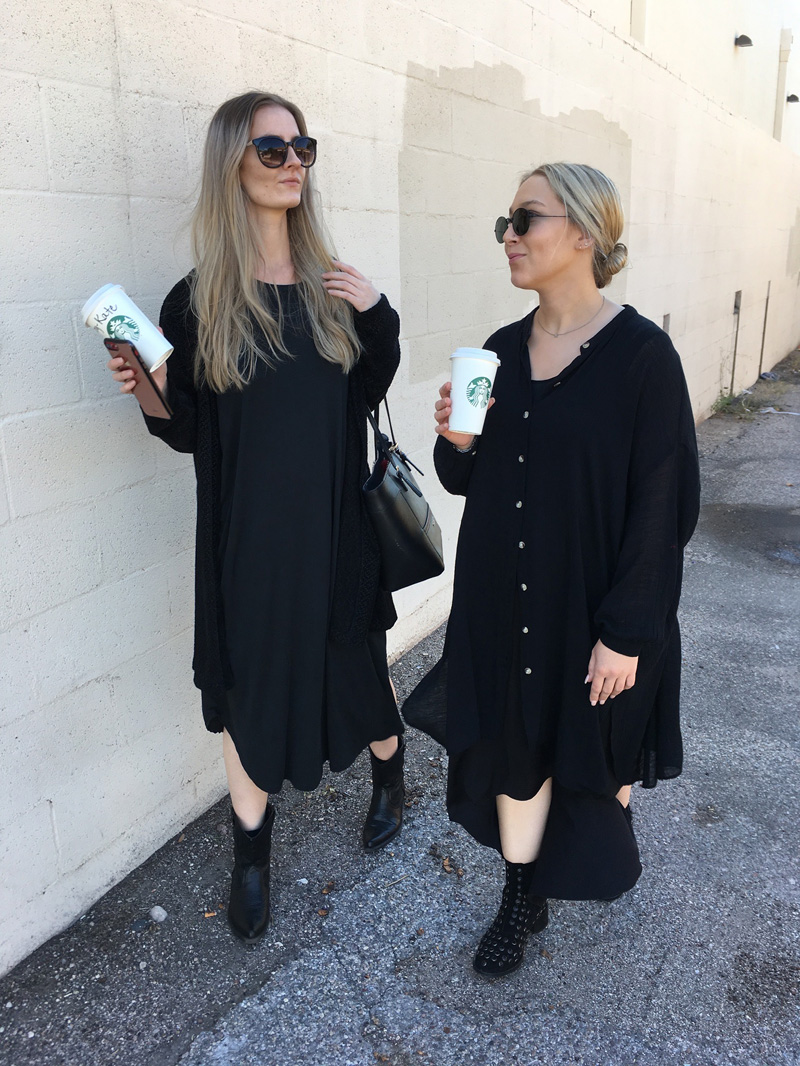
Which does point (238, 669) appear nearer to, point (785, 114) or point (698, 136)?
point (698, 136)

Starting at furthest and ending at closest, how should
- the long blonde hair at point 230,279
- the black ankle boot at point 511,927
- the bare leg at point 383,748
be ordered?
the bare leg at point 383,748, the black ankle boot at point 511,927, the long blonde hair at point 230,279

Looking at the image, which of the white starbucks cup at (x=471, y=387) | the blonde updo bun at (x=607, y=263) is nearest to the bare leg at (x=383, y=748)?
the white starbucks cup at (x=471, y=387)

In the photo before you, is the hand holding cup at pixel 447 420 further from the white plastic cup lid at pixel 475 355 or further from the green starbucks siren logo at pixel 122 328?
the green starbucks siren logo at pixel 122 328

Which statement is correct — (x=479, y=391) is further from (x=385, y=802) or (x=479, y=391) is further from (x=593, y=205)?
(x=385, y=802)

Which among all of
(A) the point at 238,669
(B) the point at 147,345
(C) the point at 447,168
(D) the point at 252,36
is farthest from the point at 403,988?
(C) the point at 447,168

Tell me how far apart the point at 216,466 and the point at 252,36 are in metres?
1.54

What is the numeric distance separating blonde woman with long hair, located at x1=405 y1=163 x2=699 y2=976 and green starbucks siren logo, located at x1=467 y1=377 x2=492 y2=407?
0.09 m

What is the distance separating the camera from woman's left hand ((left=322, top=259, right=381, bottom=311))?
2090 mm

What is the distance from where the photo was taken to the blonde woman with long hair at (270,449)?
2.06 m

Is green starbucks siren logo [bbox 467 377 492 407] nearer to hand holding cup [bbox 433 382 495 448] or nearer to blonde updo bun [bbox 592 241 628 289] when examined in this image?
hand holding cup [bbox 433 382 495 448]

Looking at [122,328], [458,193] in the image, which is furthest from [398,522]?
[458,193]

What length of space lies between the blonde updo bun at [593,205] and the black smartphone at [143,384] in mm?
1030

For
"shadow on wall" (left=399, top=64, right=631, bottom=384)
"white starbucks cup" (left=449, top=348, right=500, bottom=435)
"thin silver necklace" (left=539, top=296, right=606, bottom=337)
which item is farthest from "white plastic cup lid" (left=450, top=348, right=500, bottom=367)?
"shadow on wall" (left=399, top=64, right=631, bottom=384)

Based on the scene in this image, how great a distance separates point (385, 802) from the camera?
8.99 feet
